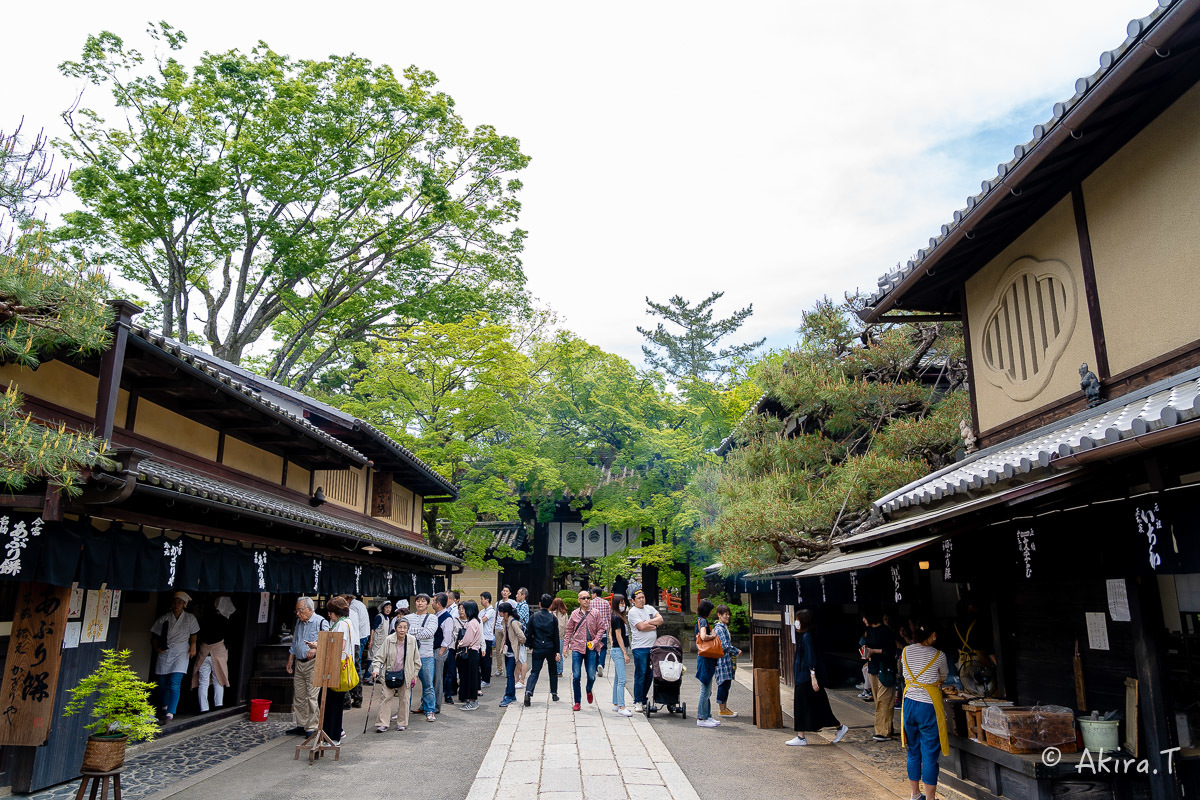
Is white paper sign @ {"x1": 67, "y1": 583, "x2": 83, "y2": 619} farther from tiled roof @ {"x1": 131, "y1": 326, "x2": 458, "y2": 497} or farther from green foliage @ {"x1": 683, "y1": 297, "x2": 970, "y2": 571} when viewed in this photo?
green foliage @ {"x1": 683, "y1": 297, "x2": 970, "y2": 571}

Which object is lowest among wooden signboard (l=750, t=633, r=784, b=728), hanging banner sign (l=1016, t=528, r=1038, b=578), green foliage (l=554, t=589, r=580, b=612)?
wooden signboard (l=750, t=633, r=784, b=728)

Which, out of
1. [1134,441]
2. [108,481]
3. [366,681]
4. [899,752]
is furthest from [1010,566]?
[366,681]

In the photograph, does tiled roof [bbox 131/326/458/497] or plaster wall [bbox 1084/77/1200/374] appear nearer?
plaster wall [bbox 1084/77/1200/374]

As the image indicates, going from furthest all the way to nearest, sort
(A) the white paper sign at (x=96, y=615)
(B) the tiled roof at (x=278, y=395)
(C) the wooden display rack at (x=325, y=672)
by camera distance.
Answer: (C) the wooden display rack at (x=325, y=672)
(B) the tiled roof at (x=278, y=395)
(A) the white paper sign at (x=96, y=615)

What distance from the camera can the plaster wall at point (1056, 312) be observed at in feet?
25.3

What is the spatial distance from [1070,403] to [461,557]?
2099cm

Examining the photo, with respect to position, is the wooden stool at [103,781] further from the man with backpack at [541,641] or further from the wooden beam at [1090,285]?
the wooden beam at [1090,285]

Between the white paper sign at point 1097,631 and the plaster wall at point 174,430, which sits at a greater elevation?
the plaster wall at point 174,430

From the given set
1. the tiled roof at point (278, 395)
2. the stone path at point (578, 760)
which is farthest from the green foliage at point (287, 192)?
the stone path at point (578, 760)

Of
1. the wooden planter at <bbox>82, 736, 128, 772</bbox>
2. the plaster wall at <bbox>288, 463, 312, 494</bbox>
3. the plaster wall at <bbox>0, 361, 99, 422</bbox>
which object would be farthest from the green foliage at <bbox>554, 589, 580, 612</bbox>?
the wooden planter at <bbox>82, 736, 128, 772</bbox>

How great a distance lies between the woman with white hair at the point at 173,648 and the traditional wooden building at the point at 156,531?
338mm

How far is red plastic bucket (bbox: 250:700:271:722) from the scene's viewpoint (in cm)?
1223

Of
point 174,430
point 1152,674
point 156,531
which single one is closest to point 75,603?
point 156,531

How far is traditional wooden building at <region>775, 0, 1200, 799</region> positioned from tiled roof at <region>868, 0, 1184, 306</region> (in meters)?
0.02
